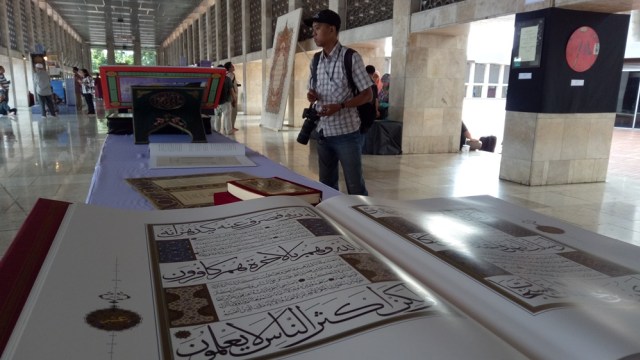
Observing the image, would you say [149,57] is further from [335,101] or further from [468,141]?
[335,101]

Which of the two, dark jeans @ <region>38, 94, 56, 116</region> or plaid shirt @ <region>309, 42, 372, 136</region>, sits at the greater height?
plaid shirt @ <region>309, 42, 372, 136</region>

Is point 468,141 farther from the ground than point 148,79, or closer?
→ closer

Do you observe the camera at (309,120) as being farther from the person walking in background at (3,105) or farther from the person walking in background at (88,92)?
the person walking in background at (88,92)

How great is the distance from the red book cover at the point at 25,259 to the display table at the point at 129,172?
368 millimetres

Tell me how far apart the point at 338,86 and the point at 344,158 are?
15.2 inches

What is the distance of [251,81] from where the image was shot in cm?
1502

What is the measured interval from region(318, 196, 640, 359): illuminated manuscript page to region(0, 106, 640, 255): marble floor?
2.61m

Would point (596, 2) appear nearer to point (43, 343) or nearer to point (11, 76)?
point (43, 343)

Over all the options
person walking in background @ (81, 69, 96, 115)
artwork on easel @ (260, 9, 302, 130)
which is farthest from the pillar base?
person walking in background @ (81, 69, 96, 115)

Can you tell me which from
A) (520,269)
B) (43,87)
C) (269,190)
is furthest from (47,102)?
(520,269)

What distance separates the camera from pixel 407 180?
5.20 meters

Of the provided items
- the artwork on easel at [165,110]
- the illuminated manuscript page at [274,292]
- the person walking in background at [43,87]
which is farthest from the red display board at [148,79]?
the person walking in background at [43,87]

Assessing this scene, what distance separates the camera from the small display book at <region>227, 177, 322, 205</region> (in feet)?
3.07

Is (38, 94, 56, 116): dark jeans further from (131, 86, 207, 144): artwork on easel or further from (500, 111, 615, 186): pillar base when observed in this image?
(131, 86, 207, 144): artwork on easel
